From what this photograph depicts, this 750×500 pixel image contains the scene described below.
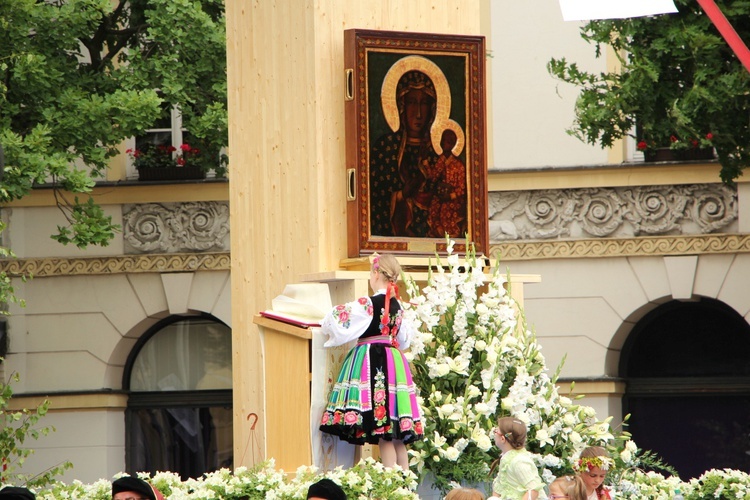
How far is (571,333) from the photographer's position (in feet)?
68.8

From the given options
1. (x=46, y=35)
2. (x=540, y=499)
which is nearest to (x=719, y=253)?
(x=46, y=35)

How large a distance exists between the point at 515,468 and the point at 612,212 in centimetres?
1045

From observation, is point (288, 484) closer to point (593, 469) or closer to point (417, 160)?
point (593, 469)

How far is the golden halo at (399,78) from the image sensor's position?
518 inches

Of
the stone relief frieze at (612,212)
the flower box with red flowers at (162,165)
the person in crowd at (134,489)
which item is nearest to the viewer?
the person in crowd at (134,489)

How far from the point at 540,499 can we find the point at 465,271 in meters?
2.02

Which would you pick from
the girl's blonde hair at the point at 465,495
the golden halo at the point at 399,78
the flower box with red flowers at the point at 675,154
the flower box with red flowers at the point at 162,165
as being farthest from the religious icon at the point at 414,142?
the flower box with red flowers at the point at 162,165

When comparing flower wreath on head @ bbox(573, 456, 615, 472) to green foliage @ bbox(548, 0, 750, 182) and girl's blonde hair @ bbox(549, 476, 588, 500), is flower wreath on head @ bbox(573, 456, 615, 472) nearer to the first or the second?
→ girl's blonde hair @ bbox(549, 476, 588, 500)

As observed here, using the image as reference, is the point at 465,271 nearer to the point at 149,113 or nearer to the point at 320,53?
the point at 320,53

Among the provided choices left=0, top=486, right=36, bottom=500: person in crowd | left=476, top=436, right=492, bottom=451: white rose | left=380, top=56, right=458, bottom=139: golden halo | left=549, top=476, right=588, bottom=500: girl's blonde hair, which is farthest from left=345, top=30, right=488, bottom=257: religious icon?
left=0, top=486, right=36, bottom=500: person in crowd

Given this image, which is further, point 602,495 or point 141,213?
point 141,213

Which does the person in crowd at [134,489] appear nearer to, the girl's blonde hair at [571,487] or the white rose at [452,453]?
the girl's blonde hair at [571,487]

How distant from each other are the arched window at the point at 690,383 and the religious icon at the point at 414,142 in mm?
8106

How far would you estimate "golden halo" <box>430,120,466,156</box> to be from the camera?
43.8ft
